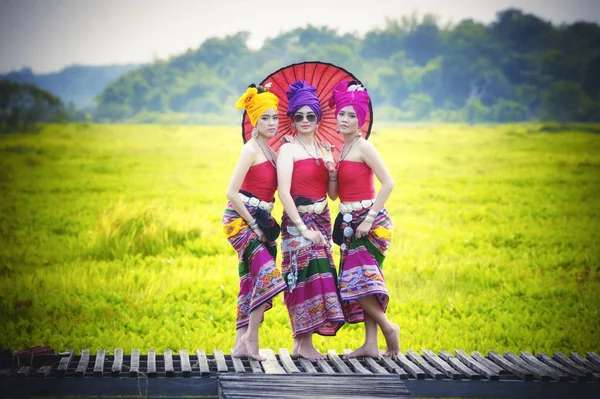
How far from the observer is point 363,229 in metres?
6.84

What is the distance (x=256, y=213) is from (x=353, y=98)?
114cm

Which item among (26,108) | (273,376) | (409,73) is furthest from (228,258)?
(409,73)

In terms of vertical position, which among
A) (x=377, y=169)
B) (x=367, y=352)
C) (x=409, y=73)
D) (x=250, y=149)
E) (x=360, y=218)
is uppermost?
(x=409, y=73)

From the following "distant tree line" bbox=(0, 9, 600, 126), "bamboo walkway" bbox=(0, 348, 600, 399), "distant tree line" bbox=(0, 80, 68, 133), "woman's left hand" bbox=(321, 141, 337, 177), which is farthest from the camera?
"distant tree line" bbox=(0, 9, 600, 126)

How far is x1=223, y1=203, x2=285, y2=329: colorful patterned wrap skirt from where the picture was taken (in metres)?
6.79

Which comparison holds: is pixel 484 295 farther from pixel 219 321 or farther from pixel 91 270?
pixel 91 270

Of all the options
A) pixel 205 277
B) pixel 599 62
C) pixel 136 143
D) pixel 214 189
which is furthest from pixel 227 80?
pixel 205 277

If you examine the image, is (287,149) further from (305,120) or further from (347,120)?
(347,120)

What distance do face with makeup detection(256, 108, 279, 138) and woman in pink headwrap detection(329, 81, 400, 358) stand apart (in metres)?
0.48

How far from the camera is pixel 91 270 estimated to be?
11.2m

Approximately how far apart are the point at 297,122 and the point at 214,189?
1172 centimetres

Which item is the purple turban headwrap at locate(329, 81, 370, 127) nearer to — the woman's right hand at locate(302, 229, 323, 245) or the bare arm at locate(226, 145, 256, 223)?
the bare arm at locate(226, 145, 256, 223)

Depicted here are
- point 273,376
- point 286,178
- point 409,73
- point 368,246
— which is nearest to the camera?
point 273,376

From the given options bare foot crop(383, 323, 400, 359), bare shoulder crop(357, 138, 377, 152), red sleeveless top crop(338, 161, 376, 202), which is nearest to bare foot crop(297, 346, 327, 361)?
bare foot crop(383, 323, 400, 359)
